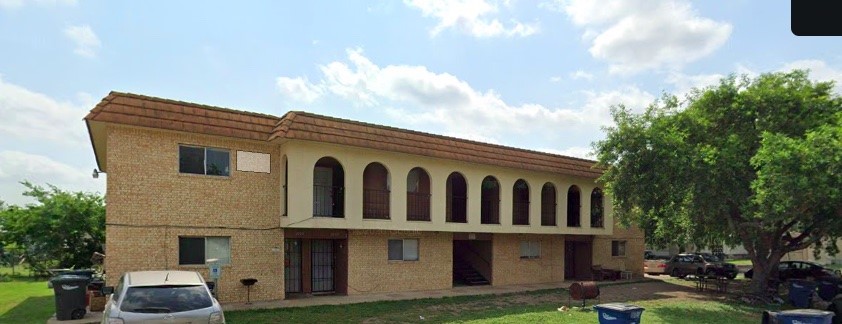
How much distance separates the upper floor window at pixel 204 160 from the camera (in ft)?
48.2

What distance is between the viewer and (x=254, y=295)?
15547 mm

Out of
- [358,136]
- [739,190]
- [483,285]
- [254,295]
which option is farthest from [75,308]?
[739,190]

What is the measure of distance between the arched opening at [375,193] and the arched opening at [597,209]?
10559 millimetres

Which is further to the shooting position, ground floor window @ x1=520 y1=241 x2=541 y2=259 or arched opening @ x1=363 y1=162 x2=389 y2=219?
ground floor window @ x1=520 y1=241 x2=541 y2=259

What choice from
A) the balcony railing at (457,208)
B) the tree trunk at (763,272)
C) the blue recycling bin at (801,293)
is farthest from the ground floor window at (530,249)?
the blue recycling bin at (801,293)

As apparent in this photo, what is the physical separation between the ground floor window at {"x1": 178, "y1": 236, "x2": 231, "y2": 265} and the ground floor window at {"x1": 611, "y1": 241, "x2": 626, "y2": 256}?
717 inches

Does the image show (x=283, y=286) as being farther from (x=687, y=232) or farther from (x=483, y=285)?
(x=687, y=232)

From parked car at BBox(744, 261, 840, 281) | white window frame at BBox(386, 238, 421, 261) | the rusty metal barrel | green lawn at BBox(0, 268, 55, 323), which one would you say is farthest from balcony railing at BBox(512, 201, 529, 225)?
green lawn at BBox(0, 268, 55, 323)

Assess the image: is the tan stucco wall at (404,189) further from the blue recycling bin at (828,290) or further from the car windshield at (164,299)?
the blue recycling bin at (828,290)

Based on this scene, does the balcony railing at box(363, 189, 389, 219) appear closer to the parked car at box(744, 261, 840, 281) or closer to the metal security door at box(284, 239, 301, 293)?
the metal security door at box(284, 239, 301, 293)

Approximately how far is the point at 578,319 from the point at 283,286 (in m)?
8.37

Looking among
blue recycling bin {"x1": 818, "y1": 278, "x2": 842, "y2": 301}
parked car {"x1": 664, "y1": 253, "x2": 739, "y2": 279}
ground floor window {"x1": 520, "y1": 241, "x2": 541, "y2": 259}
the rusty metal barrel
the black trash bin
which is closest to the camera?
the black trash bin

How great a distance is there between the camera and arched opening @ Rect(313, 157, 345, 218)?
1777 cm

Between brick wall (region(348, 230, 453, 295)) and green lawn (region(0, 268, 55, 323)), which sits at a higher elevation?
brick wall (region(348, 230, 453, 295))
